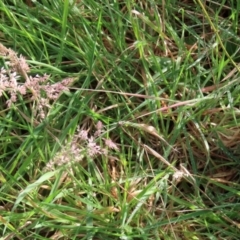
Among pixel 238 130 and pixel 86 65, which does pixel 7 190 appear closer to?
pixel 86 65

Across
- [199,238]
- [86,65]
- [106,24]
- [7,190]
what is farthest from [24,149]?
[199,238]

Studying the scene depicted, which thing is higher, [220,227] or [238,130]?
[238,130]

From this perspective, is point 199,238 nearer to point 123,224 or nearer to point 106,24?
point 123,224

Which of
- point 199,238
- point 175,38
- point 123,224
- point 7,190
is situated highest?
point 175,38

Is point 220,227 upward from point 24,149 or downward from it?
downward

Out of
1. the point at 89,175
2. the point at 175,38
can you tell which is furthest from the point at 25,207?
the point at 175,38

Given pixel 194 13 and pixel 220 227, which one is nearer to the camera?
pixel 220 227
